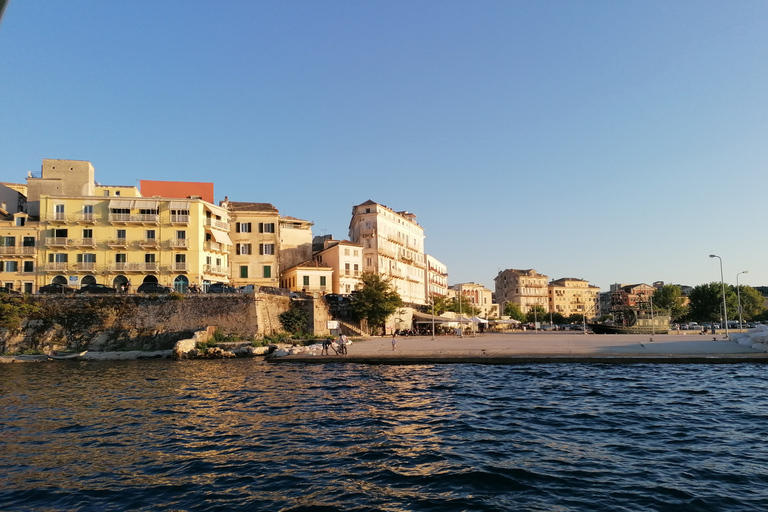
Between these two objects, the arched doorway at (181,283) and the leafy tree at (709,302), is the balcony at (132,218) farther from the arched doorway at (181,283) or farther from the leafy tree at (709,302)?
the leafy tree at (709,302)

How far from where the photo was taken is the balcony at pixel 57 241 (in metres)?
50.1

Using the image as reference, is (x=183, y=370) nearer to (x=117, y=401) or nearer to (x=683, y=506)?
(x=117, y=401)

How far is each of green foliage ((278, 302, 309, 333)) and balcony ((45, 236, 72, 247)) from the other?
22044 mm

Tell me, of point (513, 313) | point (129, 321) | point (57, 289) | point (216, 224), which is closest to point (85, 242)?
point (57, 289)

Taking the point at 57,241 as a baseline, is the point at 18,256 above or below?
below

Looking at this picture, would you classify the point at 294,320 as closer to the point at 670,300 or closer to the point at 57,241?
the point at 57,241

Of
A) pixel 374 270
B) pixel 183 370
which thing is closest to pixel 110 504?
pixel 183 370

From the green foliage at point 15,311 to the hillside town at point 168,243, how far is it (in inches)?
98.4

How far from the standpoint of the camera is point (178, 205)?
172ft

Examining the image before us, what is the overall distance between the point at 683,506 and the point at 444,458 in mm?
4655

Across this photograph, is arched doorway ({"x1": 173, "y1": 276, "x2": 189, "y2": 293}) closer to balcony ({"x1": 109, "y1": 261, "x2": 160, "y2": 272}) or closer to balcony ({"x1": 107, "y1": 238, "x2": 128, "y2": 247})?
balcony ({"x1": 109, "y1": 261, "x2": 160, "y2": 272})

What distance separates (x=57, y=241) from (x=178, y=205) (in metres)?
11.7

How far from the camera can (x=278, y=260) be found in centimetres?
6100

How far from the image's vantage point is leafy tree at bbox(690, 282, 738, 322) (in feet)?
322
